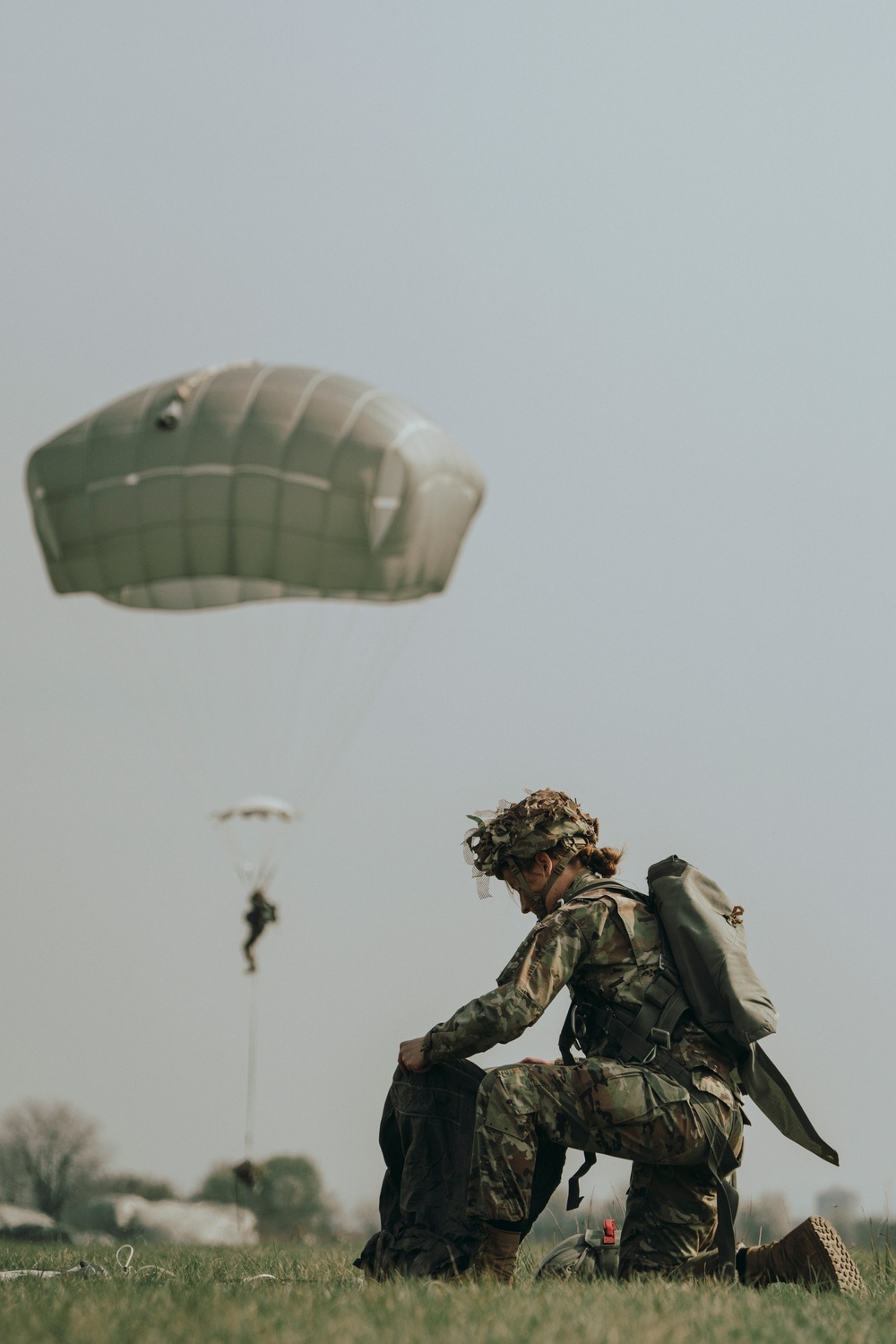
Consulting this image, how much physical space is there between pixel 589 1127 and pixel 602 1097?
5.4 inches

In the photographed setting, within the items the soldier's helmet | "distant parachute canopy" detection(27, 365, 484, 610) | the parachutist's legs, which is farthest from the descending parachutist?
the soldier's helmet

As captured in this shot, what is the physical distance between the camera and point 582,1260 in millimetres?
6227

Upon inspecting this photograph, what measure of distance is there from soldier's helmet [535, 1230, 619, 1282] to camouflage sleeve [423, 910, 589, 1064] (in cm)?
119

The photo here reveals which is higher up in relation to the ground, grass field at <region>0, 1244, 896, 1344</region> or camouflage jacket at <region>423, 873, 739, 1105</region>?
camouflage jacket at <region>423, 873, 739, 1105</region>

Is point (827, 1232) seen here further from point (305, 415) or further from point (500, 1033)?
point (305, 415)

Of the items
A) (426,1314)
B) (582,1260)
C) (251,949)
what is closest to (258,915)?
(251,949)

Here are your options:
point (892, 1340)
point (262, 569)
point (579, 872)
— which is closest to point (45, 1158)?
point (262, 569)

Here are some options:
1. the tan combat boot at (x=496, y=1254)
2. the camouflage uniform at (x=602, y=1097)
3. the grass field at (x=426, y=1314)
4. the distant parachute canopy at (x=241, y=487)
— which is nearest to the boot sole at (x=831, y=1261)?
the grass field at (x=426, y=1314)

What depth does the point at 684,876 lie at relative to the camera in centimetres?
596

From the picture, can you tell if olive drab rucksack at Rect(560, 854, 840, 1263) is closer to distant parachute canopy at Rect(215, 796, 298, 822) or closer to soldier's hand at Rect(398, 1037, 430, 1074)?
soldier's hand at Rect(398, 1037, 430, 1074)

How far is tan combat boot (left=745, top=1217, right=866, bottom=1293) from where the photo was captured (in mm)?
5625

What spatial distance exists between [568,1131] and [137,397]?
25.1ft

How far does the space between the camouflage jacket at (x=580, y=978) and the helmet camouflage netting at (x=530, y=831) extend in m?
0.24

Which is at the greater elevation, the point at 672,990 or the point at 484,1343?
the point at 672,990
